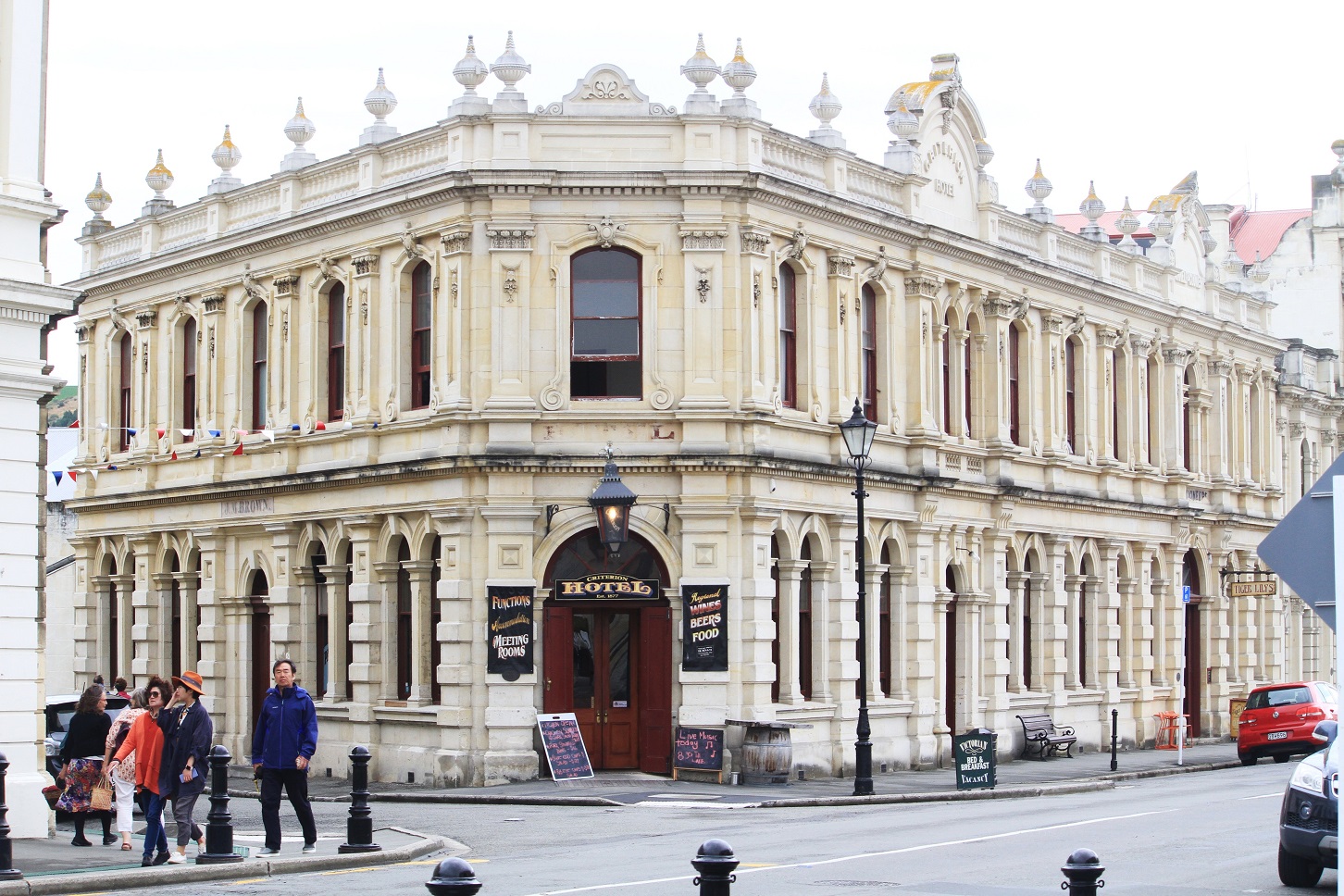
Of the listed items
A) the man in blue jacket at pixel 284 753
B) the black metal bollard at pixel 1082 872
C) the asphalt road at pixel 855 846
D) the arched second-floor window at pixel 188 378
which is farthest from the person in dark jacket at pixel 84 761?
the arched second-floor window at pixel 188 378

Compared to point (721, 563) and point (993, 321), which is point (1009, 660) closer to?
point (993, 321)

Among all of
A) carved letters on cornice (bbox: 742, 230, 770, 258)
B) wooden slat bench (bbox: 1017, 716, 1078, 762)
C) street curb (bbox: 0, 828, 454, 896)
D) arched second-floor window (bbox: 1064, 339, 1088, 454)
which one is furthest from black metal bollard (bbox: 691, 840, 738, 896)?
arched second-floor window (bbox: 1064, 339, 1088, 454)

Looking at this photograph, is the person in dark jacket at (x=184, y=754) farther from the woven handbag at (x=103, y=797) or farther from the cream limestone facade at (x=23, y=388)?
the cream limestone facade at (x=23, y=388)

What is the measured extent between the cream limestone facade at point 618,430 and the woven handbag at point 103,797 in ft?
33.5

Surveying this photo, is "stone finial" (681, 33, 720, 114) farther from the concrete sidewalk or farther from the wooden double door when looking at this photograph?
the concrete sidewalk

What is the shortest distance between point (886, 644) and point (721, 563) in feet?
19.9

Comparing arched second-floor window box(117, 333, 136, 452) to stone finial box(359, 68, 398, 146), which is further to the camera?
arched second-floor window box(117, 333, 136, 452)

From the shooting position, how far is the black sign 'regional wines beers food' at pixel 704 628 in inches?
1190

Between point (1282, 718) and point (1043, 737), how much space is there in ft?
15.5

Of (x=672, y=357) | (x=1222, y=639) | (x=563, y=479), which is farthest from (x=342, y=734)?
(x=1222, y=639)

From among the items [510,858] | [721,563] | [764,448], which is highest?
[764,448]

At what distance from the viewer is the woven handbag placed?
65.7ft

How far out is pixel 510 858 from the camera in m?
19.1

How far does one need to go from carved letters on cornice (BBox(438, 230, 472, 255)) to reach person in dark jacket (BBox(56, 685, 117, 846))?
35.9 feet
